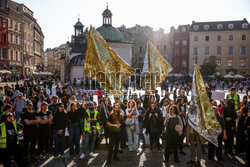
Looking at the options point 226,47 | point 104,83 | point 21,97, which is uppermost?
point 226,47

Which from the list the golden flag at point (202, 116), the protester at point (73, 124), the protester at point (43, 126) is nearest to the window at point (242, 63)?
the golden flag at point (202, 116)

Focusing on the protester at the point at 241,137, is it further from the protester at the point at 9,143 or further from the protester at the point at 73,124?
the protester at the point at 9,143

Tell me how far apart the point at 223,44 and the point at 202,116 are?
5944 centimetres

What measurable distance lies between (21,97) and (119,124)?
645cm

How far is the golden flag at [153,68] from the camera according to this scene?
11.3 meters

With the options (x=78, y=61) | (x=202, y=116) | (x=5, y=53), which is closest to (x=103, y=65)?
(x=202, y=116)

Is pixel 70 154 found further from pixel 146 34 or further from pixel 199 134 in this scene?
pixel 146 34

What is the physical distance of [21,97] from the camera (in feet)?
36.4

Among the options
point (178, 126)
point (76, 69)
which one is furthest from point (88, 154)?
point (76, 69)

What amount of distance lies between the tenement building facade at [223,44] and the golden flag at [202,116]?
55.4 m

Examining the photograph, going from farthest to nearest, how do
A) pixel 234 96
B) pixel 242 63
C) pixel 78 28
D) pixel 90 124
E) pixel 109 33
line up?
pixel 78 28, pixel 242 63, pixel 109 33, pixel 234 96, pixel 90 124

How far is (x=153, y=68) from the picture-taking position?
11.4 metres

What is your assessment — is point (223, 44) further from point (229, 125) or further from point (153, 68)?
point (229, 125)

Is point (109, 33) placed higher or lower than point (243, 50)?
higher
